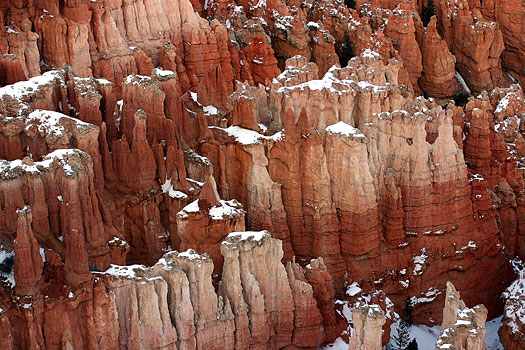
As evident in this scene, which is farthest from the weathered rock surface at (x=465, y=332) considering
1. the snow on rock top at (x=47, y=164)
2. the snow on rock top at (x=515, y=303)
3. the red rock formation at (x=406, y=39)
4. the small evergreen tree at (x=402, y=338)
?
the red rock formation at (x=406, y=39)

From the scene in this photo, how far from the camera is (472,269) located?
38.6 metres

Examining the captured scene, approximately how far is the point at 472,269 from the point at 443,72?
16.8 metres

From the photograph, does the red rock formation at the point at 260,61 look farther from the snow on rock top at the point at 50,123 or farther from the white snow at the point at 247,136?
the snow on rock top at the point at 50,123

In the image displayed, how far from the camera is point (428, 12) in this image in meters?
56.5

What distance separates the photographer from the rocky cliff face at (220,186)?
89.0 ft

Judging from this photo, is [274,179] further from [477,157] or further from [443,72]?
[443,72]

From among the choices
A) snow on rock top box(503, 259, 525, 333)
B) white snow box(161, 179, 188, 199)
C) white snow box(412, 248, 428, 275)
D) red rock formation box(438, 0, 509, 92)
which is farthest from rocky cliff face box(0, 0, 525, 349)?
red rock formation box(438, 0, 509, 92)

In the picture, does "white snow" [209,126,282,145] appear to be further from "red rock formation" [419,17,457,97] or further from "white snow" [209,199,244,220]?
"red rock formation" [419,17,457,97]

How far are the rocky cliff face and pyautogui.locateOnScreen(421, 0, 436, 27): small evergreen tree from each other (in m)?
10.6

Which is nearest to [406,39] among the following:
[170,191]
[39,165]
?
[170,191]

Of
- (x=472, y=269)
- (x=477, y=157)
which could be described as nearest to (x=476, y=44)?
(x=477, y=157)

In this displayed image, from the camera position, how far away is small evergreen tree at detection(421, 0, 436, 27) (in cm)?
5650

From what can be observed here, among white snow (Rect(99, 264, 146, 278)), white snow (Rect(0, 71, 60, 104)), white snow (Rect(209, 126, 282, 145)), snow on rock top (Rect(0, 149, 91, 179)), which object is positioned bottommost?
white snow (Rect(99, 264, 146, 278))

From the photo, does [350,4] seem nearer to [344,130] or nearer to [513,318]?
[344,130]
